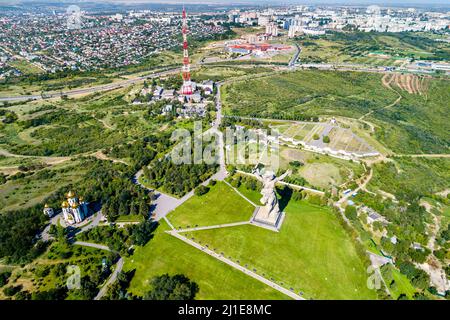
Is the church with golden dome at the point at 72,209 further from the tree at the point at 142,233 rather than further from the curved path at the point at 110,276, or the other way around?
the tree at the point at 142,233

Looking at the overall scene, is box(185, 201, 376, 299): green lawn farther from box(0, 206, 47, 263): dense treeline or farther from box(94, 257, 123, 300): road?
box(0, 206, 47, 263): dense treeline

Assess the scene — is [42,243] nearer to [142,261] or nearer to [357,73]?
[142,261]

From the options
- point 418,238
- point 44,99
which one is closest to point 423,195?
point 418,238

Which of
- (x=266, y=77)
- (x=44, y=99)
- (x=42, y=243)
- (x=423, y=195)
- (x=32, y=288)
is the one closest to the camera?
(x=32, y=288)

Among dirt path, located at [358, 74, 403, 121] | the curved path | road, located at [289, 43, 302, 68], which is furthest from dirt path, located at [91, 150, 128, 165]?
road, located at [289, 43, 302, 68]

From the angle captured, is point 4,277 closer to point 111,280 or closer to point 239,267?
point 111,280

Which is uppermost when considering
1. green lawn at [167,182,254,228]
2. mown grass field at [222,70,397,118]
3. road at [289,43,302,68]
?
road at [289,43,302,68]
